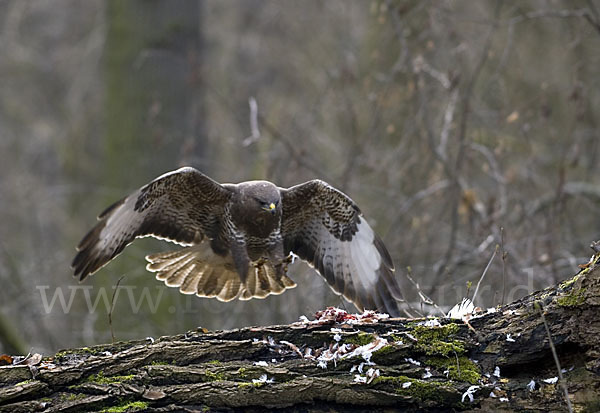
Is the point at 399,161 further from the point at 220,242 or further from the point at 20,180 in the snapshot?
the point at 20,180

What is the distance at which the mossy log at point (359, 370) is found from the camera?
11.0 ft

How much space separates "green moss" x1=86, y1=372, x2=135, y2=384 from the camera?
3.44 m

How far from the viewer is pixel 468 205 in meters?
7.92

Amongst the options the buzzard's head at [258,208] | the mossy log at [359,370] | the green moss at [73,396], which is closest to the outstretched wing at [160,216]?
the buzzard's head at [258,208]

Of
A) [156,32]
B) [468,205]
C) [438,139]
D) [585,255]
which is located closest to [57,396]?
[468,205]

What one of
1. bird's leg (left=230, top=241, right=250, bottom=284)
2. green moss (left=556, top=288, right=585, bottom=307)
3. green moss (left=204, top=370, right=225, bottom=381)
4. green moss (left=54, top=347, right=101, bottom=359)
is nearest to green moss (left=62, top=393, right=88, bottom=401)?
green moss (left=54, top=347, right=101, bottom=359)

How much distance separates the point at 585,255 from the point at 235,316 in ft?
13.7

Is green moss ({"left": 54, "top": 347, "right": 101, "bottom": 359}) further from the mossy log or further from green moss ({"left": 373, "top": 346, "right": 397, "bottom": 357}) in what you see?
green moss ({"left": 373, "top": 346, "right": 397, "bottom": 357})

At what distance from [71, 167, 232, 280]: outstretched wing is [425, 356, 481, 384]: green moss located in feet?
9.21

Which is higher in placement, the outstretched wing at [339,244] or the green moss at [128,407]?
the outstretched wing at [339,244]

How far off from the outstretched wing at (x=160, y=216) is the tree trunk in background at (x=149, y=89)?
3.53 meters

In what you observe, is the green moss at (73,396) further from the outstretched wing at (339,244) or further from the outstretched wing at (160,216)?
the outstretched wing at (339,244)

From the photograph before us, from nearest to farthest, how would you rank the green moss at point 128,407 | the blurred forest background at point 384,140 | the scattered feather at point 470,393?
the green moss at point 128,407, the scattered feather at point 470,393, the blurred forest background at point 384,140

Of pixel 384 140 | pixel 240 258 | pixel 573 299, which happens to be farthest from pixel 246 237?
→ pixel 384 140
